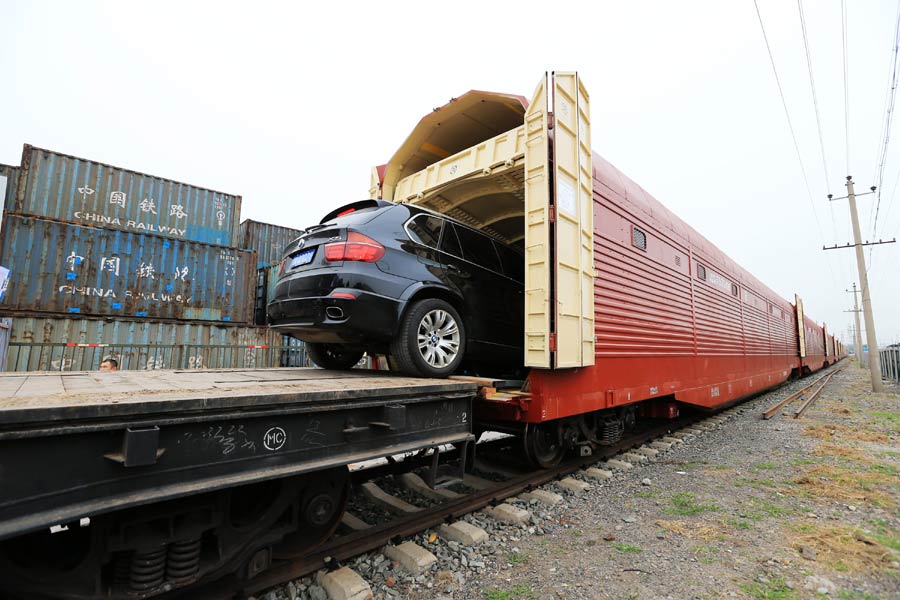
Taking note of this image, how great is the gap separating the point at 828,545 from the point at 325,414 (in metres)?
3.78

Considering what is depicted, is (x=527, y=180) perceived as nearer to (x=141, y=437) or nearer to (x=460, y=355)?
(x=460, y=355)

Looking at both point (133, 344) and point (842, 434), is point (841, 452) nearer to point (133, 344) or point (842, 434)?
point (842, 434)

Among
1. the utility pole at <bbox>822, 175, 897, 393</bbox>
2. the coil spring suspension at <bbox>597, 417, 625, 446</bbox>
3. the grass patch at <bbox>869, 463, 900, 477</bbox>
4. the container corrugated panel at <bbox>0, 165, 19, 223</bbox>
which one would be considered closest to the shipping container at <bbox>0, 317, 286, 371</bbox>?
the container corrugated panel at <bbox>0, 165, 19, 223</bbox>

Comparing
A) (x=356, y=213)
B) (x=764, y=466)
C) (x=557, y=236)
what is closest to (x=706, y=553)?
(x=557, y=236)

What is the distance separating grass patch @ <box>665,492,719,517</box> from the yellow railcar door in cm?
151

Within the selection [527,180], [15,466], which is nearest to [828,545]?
[527,180]

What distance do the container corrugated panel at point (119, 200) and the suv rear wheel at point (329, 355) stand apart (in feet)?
39.8

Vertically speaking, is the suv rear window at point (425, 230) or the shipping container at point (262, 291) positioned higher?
the shipping container at point (262, 291)

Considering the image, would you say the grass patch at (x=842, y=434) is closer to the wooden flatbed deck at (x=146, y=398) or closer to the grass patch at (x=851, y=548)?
the grass patch at (x=851, y=548)

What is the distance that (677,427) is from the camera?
796 cm

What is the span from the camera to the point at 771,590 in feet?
8.78

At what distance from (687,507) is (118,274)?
14330mm

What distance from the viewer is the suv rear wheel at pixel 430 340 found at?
364cm

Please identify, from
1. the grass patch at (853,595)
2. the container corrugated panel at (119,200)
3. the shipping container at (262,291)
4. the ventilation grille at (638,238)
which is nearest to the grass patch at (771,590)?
the grass patch at (853,595)
